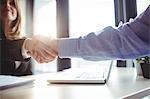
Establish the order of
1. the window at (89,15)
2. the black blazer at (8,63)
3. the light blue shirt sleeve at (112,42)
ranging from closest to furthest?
the light blue shirt sleeve at (112,42) → the black blazer at (8,63) → the window at (89,15)

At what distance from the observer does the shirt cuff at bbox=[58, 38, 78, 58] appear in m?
0.86

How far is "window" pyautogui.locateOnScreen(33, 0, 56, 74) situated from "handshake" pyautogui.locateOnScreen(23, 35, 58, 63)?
68 centimetres

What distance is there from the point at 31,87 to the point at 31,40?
21 centimetres

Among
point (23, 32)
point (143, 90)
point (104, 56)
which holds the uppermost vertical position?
point (23, 32)

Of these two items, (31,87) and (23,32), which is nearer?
(31,87)

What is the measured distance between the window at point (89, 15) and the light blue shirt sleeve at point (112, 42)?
1.03 metres

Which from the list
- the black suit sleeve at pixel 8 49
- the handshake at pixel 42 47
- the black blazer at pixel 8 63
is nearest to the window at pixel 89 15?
the black blazer at pixel 8 63

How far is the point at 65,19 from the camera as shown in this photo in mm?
1987

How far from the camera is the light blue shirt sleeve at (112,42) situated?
2.77 ft

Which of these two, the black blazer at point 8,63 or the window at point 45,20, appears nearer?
the black blazer at point 8,63

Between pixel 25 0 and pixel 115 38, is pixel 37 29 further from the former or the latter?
pixel 115 38

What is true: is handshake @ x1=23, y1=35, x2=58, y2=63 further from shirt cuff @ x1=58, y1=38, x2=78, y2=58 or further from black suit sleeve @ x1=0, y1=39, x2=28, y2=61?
black suit sleeve @ x1=0, y1=39, x2=28, y2=61

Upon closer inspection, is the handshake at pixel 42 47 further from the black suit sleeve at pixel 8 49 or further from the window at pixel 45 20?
the window at pixel 45 20

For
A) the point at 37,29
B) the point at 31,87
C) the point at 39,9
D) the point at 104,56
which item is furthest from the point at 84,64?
the point at 31,87
